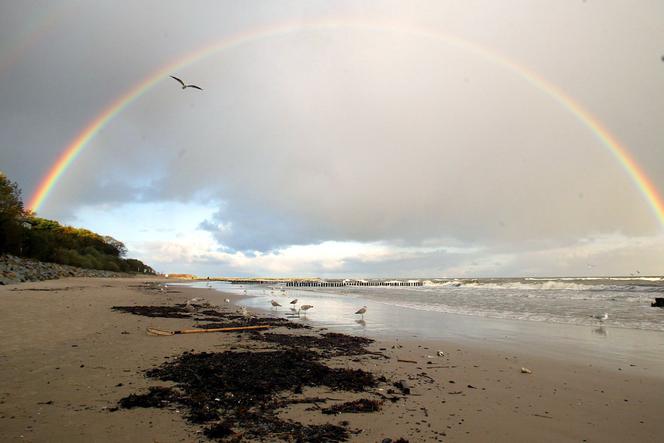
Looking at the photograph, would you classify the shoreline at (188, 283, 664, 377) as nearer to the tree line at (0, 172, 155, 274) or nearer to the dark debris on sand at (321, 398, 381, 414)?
the dark debris on sand at (321, 398, 381, 414)

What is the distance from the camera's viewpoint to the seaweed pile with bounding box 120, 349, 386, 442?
531 centimetres

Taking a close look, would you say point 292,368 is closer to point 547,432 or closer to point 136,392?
point 136,392

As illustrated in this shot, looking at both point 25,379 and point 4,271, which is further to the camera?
point 4,271

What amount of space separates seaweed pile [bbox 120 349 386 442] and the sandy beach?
0.26m

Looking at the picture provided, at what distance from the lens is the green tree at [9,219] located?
140 ft

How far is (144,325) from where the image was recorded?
1477 cm

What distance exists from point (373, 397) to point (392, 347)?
5.42 m

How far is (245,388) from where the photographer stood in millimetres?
7074

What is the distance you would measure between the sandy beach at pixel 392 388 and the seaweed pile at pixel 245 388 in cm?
26

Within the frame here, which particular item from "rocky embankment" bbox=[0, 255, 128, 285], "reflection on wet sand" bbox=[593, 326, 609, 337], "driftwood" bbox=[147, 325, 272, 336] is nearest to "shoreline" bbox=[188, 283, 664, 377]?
"reflection on wet sand" bbox=[593, 326, 609, 337]

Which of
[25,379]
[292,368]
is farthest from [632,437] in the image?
[25,379]

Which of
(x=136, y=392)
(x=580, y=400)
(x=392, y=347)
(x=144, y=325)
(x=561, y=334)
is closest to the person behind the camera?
(x=136, y=392)

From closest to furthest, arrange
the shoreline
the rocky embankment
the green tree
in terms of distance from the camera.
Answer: the shoreline → the rocky embankment → the green tree

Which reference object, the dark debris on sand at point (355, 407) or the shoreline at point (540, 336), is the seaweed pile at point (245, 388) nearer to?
the dark debris on sand at point (355, 407)
